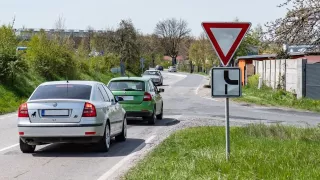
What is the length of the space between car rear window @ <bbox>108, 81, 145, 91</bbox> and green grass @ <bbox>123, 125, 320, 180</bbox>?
4.74m

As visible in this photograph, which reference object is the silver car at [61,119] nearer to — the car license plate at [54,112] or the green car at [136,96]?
the car license plate at [54,112]

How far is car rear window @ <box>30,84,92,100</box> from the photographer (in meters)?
11.8

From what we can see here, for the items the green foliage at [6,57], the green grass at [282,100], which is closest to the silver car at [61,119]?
the green foliage at [6,57]

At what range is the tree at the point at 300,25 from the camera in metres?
13.4

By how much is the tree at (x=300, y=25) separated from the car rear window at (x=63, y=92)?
492cm

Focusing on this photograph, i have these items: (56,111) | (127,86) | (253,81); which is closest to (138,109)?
(127,86)

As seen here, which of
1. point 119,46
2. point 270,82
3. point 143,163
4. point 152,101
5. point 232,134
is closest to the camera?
point 143,163

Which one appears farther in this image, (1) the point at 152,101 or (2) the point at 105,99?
(1) the point at 152,101

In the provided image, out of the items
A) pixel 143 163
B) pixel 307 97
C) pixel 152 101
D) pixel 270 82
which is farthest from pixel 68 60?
pixel 143 163

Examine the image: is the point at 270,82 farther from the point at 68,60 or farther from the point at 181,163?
the point at 181,163

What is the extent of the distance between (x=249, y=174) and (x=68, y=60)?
3410 centimetres

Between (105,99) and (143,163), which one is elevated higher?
(105,99)

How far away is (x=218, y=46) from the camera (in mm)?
9398

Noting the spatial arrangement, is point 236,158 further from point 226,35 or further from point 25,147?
point 25,147
